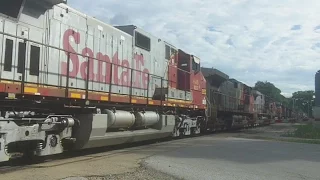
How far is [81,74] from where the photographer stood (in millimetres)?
11438

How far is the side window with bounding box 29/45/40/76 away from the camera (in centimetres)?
955

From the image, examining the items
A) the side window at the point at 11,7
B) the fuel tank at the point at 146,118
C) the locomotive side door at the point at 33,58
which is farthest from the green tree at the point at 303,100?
the side window at the point at 11,7

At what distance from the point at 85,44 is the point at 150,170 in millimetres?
5252

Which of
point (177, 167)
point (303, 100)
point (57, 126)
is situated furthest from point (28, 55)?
point (303, 100)

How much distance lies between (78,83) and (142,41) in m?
5.15

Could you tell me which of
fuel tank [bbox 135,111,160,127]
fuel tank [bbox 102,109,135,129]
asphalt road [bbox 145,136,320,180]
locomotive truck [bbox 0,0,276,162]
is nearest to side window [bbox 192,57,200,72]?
locomotive truck [bbox 0,0,276,162]

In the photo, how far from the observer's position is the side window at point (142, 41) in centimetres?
1530

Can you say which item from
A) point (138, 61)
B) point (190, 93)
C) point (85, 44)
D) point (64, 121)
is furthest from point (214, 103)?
point (64, 121)

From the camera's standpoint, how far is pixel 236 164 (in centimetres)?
1014

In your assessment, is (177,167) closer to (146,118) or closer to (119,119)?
(119,119)

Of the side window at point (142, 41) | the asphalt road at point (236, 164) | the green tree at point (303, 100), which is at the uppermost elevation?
the green tree at point (303, 100)

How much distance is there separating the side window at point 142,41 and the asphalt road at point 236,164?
16.3 feet

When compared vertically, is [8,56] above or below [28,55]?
below

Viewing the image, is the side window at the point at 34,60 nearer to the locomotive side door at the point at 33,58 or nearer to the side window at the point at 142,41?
the locomotive side door at the point at 33,58
